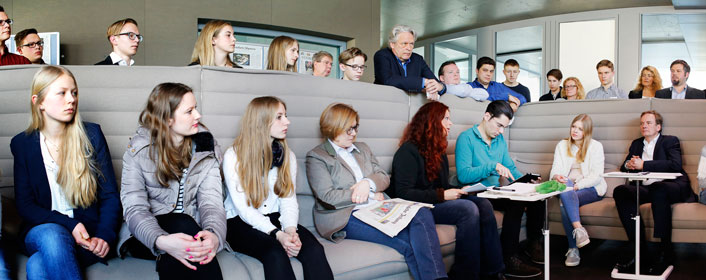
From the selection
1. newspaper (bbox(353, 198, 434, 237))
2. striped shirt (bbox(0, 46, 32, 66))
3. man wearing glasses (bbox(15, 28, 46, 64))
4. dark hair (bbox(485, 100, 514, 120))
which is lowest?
newspaper (bbox(353, 198, 434, 237))

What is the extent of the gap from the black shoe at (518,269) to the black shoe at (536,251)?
429 millimetres

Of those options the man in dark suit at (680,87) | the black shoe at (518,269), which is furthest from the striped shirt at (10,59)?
the man in dark suit at (680,87)

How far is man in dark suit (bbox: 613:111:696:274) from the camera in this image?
146 inches

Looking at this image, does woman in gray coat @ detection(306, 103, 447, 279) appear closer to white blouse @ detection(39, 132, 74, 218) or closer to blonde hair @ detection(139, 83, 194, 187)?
blonde hair @ detection(139, 83, 194, 187)

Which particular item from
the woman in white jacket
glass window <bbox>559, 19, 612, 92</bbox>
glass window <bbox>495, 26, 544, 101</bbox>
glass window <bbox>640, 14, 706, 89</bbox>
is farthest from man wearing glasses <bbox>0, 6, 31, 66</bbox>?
glass window <bbox>640, 14, 706, 89</bbox>

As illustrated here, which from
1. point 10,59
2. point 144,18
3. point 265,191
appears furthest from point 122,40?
point 144,18

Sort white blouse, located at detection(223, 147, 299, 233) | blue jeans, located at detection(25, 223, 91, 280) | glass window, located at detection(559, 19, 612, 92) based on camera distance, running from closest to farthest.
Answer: blue jeans, located at detection(25, 223, 91, 280) < white blouse, located at detection(223, 147, 299, 233) < glass window, located at detection(559, 19, 612, 92)

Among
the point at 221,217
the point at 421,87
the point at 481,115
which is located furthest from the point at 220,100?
the point at 481,115

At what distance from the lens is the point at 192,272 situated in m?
1.99

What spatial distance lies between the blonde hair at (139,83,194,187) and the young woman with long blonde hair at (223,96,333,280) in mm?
316

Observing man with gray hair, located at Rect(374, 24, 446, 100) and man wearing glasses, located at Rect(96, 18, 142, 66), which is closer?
man wearing glasses, located at Rect(96, 18, 142, 66)

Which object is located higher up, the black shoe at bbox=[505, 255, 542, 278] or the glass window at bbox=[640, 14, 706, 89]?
the glass window at bbox=[640, 14, 706, 89]

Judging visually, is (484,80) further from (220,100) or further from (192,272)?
(192,272)

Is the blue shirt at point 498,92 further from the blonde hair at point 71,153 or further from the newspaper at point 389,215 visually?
the blonde hair at point 71,153
